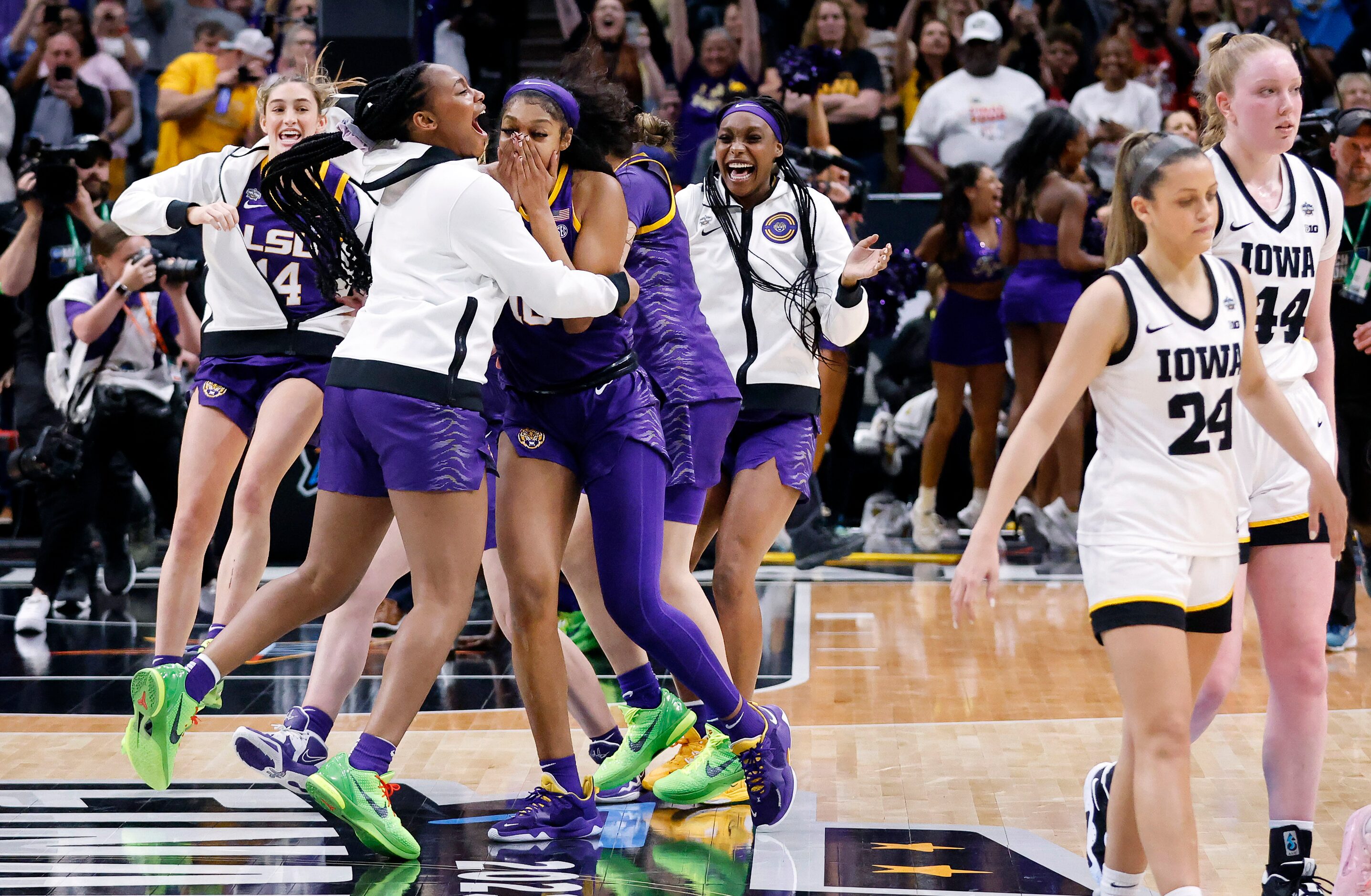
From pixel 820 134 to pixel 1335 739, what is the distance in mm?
4027

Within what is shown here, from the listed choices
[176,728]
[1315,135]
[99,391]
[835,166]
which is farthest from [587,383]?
[99,391]

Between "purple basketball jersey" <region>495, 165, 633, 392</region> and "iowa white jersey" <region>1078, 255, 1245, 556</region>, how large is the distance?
137 cm

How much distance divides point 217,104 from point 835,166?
447 cm

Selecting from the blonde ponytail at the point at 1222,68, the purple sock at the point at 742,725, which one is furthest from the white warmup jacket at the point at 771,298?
the blonde ponytail at the point at 1222,68

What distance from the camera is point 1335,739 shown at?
526cm

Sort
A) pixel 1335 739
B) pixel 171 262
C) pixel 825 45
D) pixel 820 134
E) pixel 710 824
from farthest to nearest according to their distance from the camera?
pixel 825 45, pixel 820 134, pixel 171 262, pixel 1335 739, pixel 710 824

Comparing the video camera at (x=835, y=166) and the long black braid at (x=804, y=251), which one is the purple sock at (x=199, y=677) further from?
the video camera at (x=835, y=166)

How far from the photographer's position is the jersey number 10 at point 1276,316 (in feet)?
12.7

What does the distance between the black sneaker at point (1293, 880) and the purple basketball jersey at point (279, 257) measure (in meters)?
3.21

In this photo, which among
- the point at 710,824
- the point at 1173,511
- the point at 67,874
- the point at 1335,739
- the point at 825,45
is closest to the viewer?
the point at 1173,511

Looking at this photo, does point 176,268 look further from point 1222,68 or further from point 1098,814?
point 1098,814

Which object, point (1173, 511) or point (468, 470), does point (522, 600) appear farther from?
point (1173, 511)

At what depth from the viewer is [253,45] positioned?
1029 centimetres

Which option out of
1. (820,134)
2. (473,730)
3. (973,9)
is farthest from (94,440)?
(973,9)
